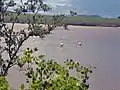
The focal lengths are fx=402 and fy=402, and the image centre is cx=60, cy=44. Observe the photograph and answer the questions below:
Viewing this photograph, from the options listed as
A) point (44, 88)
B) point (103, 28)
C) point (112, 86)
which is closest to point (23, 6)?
point (44, 88)

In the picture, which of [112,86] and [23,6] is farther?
[112,86]

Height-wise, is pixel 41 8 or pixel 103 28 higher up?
pixel 41 8

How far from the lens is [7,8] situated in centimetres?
1025

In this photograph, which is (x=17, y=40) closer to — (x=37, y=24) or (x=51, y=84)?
(x=37, y=24)

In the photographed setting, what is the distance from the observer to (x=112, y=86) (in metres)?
26.2

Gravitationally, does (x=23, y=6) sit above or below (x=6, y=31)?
above

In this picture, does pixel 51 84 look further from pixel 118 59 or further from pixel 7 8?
pixel 118 59

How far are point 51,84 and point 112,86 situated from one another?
22831mm

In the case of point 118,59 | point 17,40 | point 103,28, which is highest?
point 17,40

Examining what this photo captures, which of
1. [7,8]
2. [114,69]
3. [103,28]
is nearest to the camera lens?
[7,8]

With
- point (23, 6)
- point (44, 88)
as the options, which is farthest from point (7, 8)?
point (44, 88)

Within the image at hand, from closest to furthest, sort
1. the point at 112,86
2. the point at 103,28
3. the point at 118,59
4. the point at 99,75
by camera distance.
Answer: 1. the point at 112,86
2. the point at 99,75
3. the point at 118,59
4. the point at 103,28

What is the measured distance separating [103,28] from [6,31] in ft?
454

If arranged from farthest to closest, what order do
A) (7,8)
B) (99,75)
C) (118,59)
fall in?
(118,59)
(99,75)
(7,8)
